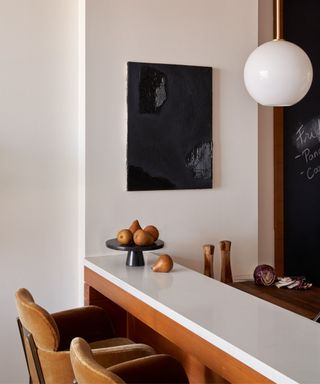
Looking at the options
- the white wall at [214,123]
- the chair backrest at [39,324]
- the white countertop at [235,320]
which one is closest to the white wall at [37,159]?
the white wall at [214,123]

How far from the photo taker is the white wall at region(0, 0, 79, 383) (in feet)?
8.06

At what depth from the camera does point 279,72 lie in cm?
184

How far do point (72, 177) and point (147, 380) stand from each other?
3.82 ft

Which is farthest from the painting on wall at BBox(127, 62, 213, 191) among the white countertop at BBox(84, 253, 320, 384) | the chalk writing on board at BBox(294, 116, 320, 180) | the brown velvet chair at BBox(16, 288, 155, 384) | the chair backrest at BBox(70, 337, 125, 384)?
the chair backrest at BBox(70, 337, 125, 384)

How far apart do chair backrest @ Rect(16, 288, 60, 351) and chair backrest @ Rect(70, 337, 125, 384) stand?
0.33m

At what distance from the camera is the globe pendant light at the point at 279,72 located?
184 centimetres

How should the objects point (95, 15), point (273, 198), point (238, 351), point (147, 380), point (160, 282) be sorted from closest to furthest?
point (238, 351)
point (147, 380)
point (160, 282)
point (95, 15)
point (273, 198)

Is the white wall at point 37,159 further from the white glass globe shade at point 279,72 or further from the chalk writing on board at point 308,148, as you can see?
the chalk writing on board at point 308,148

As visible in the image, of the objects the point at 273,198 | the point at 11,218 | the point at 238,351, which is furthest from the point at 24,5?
the point at 238,351

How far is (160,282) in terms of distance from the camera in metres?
2.05

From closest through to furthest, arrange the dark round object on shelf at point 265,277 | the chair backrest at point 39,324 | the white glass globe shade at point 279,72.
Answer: the chair backrest at point 39,324 → the white glass globe shade at point 279,72 → the dark round object on shelf at point 265,277

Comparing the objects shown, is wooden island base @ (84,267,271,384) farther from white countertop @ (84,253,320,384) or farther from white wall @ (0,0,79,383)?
white wall @ (0,0,79,383)

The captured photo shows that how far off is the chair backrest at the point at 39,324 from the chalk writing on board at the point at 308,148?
174 centimetres

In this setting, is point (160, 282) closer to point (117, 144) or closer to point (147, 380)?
point (147, 380)
